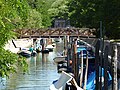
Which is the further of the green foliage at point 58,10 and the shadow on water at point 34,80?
the green foliage at point 58,10

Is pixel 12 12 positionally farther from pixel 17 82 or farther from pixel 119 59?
pixel 17 82

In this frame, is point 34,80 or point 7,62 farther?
point 34,80

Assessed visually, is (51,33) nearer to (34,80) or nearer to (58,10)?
(34,80)

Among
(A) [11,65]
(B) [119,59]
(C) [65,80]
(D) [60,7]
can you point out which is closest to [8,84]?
(C) [65,80]

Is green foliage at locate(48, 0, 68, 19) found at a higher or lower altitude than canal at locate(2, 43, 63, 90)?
higher

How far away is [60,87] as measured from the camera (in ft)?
71.7

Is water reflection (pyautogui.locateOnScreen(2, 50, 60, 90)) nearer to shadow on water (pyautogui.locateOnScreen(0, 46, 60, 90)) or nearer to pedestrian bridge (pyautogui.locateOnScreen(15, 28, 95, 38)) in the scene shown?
shadow on water (pyautogui.locateOnScreen(0, 46, 60, 90))

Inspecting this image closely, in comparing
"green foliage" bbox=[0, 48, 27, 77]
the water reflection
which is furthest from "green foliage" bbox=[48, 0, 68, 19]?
"green foliage" bbox=[0, 48, 27, 77]

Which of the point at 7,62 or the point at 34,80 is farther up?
the point at 7,62

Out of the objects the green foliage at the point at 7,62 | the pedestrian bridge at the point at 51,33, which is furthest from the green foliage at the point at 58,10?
the green foliage at the point at 7,62

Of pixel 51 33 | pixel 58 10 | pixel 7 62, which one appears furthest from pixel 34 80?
pixel 58 10

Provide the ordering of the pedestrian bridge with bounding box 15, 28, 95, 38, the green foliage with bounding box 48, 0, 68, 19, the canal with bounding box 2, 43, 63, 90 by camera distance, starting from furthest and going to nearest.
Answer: the green foliage with bounding box 48, 0, 68, 19 < the pedestrian bridge with bounding box 15, 28, 95, 38 < the canal with bounding box 2, 43, 63, 90

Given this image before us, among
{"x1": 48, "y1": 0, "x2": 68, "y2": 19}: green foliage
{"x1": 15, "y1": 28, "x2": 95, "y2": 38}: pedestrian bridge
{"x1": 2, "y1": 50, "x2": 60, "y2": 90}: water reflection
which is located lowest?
{"x1": 2, "y1": 50, "x2": 60, "y2": 90}: water reflection

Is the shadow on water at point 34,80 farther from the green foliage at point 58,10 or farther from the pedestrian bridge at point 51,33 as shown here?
the green foliage at point 58,10
